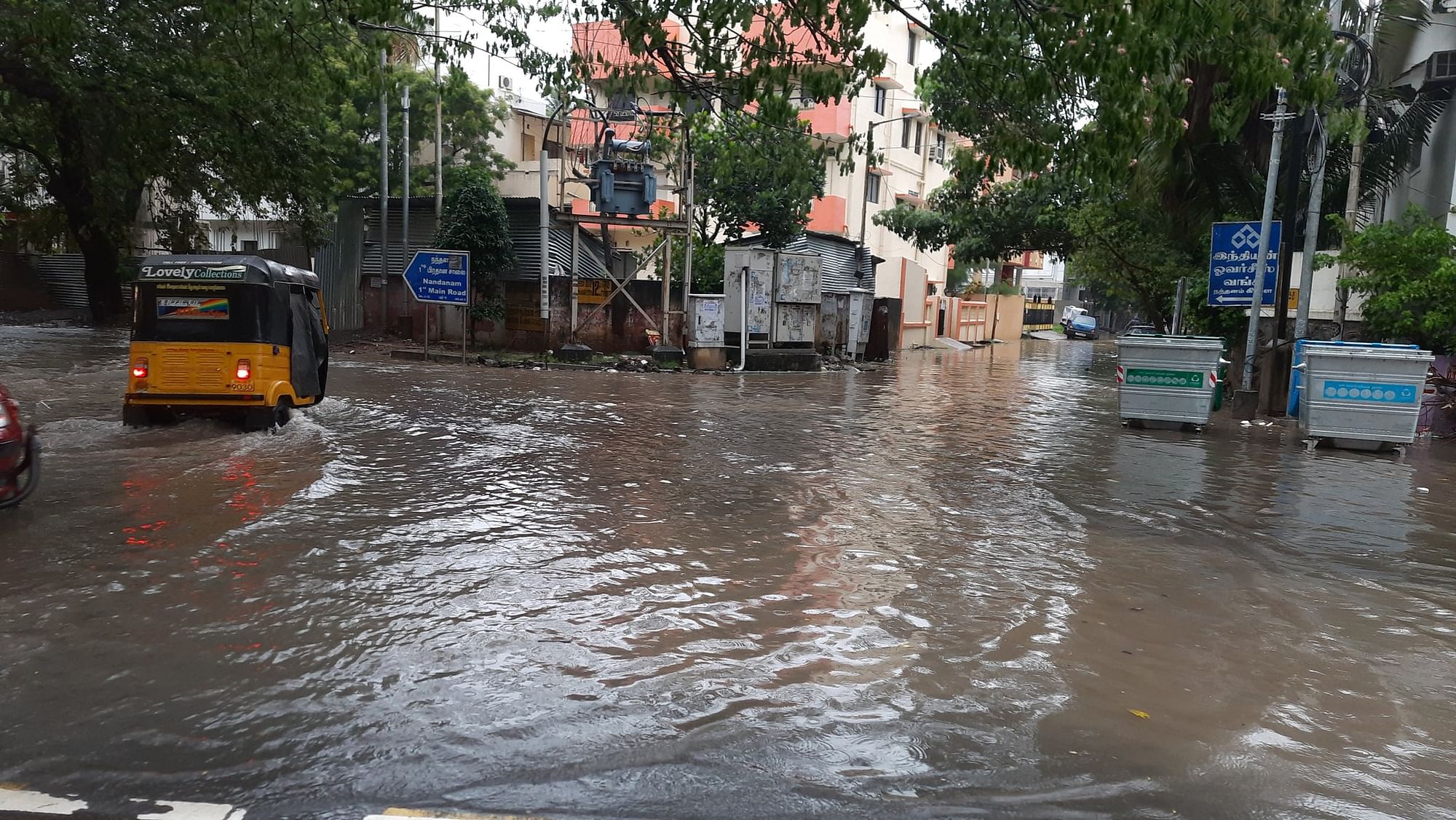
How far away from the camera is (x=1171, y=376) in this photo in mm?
14367

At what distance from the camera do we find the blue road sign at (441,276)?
2220 cm

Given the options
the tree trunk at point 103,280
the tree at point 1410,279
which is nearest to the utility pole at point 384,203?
the tree trunk at point 103,280

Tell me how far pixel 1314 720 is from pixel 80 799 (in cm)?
476

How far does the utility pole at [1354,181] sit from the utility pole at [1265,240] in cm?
142

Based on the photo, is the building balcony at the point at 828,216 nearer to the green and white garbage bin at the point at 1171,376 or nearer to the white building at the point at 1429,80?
the white building at the point at 1429,80

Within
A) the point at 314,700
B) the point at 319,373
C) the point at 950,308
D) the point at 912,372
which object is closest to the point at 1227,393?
the point at 912,372

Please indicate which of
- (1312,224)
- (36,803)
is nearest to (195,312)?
(36,803)

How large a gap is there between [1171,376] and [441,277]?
49.0 feet

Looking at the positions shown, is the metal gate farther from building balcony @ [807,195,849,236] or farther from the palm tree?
the palm tree

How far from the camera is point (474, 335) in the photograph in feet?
83.8

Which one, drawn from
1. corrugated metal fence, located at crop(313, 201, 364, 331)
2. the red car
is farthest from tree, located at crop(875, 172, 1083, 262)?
the red car

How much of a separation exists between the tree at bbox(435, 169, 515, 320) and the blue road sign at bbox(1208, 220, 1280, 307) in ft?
50.4

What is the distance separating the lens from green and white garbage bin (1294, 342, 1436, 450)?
12320 millimetres

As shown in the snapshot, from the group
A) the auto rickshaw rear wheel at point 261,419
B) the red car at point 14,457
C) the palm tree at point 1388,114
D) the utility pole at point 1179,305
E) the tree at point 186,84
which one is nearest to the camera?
the red car at point 14,457
